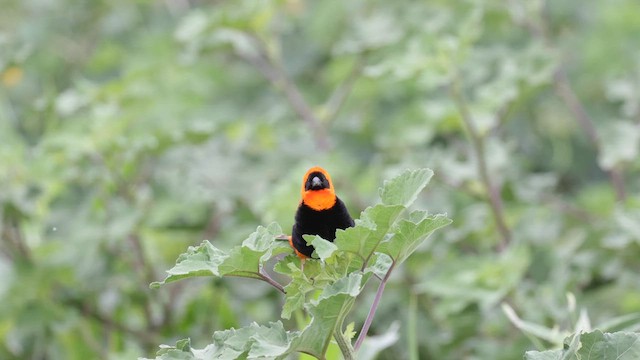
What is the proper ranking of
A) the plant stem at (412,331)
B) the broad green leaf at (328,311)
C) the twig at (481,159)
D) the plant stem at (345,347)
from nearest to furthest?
the broad green leaf at (328,311)
the plant stem at (345,347)
the plant stem at (412,331)
the twig at (481,159)

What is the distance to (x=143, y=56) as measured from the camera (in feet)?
14.6

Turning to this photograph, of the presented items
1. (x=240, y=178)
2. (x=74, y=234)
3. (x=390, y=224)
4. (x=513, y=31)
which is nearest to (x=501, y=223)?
(x=240, y=178)

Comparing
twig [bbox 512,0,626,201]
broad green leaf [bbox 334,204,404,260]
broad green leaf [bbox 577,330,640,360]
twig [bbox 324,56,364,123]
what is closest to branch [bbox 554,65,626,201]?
twig [bbox 512,0,626,201]

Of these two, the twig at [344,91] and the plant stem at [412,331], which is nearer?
the plant stem at [412,331]

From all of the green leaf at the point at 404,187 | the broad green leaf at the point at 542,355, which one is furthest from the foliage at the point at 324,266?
the broad green leaf at the point at 542,355

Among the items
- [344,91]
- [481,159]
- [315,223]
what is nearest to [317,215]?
[315,223]

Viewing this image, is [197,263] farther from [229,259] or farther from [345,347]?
[345,347]

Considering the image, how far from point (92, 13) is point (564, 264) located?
10.7 ft

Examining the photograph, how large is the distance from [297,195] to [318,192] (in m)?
1.31

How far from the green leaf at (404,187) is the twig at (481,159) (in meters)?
1.26

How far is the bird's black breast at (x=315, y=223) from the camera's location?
1262 mm

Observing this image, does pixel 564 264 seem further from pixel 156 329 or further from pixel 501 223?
pixel 156 329

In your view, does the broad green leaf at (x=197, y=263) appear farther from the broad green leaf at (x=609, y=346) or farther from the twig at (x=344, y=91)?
the twig at (x=344, y=91)

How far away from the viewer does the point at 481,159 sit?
249 cm
